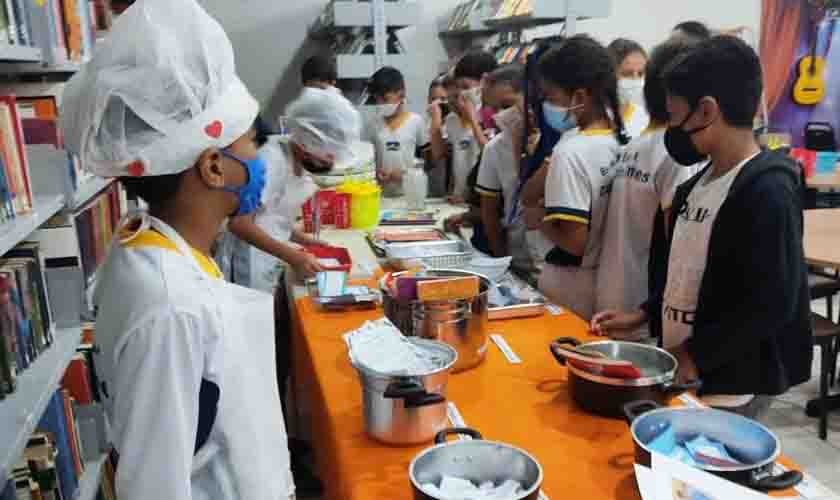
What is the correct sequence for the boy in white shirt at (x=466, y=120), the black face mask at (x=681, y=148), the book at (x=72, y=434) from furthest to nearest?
the boy in white shirt at (x=466, y=120)
the book at (x=72, y=434)
the black face mask at (x=681, y=148)

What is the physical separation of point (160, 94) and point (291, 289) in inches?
53.8

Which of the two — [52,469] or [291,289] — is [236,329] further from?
[291,289]

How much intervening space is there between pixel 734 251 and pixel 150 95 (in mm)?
1171

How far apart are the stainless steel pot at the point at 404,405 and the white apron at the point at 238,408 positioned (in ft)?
0.61

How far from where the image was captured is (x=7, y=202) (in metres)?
1.51

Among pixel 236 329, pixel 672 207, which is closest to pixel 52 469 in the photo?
pixel 236 329

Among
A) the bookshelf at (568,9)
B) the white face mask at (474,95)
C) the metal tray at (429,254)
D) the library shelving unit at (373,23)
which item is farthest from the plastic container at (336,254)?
the library shelving unit at (373,23)

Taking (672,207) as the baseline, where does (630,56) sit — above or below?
above

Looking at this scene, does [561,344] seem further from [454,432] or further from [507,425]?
[454,432]

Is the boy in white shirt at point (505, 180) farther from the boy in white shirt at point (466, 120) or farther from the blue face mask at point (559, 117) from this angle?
the boy in white shirt at point (466, 120)

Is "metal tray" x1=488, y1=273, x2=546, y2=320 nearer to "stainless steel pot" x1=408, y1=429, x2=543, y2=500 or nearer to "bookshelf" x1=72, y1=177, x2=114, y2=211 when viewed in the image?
"stainless steel pot" x1=408, y1=429, x2=543, y2=500

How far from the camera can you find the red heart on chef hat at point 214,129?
106 cm

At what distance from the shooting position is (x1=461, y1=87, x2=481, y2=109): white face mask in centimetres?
372

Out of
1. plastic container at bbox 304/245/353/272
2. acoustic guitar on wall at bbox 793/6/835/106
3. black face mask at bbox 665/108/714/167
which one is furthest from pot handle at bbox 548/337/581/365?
acoustic guitar on wall at bbox 793/6/835/106
